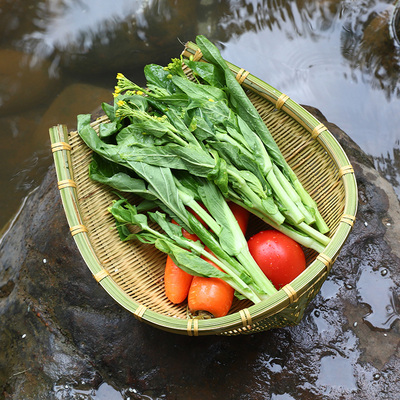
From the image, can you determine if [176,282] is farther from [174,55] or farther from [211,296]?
[174,55]

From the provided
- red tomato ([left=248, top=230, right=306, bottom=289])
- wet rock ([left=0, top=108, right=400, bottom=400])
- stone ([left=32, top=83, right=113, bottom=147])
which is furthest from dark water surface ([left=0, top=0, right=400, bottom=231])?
red tomato ([left=248, top=230, right=306, bottom=289])

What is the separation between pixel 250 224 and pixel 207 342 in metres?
0.79

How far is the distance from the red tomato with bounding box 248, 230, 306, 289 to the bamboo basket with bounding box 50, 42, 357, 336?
11cm

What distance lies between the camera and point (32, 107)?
13.6 feet

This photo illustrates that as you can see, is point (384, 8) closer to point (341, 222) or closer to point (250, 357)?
point (341, 222)

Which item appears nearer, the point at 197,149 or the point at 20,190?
the point at 197,149

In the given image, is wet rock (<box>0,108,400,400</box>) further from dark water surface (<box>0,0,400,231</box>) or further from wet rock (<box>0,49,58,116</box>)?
wet rock (<box>0,49,58,116</box>)

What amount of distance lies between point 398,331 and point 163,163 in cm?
173

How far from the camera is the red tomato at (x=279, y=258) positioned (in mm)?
2479

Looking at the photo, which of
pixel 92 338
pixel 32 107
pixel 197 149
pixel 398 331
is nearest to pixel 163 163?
pixel 197 149

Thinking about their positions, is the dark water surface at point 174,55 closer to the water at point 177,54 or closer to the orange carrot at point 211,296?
the water at point 177,54

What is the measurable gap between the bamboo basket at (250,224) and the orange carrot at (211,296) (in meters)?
0.11

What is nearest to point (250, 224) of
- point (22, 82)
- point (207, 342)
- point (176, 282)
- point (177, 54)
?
point (176, 282)

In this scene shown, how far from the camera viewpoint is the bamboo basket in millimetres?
2322
